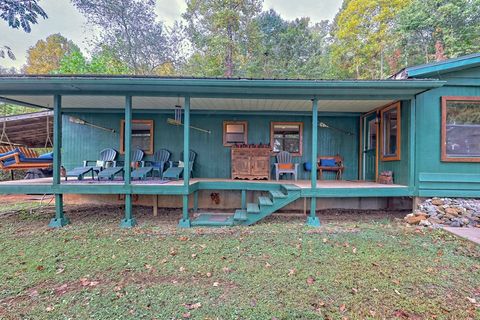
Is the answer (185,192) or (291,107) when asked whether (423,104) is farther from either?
(185,192)

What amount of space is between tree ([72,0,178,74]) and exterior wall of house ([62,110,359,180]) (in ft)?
35.8

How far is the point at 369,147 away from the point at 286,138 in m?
2.26

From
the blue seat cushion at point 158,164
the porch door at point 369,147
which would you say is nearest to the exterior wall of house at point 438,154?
the porch door at point 369,147

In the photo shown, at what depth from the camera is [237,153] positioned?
6.27 meters

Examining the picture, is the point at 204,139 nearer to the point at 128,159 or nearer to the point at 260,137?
the point at 260,137

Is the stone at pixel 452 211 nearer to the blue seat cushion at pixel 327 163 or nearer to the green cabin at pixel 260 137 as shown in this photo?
the green cabin at pixel 260 137

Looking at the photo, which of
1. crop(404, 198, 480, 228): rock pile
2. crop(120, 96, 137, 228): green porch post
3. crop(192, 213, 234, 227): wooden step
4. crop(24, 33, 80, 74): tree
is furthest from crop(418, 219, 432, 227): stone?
crop(24, 33, 80, 74): tree

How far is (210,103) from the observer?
19.6 ft

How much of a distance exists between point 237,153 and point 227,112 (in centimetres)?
140

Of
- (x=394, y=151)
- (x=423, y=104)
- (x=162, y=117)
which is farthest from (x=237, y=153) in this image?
(x=423, y=104)

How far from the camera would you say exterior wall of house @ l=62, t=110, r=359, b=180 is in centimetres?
719

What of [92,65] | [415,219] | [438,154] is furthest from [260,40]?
[415,219]

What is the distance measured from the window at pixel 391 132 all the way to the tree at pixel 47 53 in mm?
24999

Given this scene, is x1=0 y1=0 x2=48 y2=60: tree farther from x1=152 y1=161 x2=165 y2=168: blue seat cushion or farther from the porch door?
the porch door
